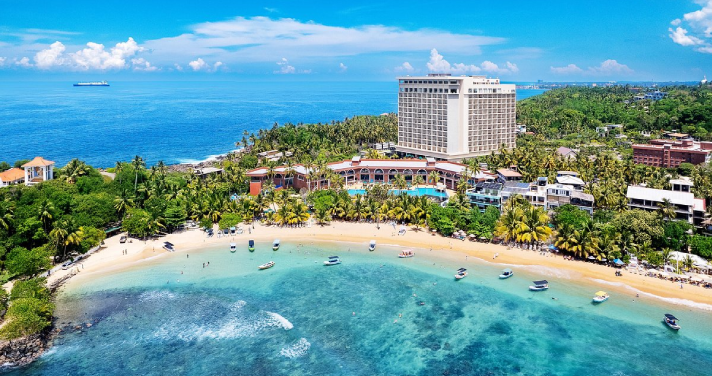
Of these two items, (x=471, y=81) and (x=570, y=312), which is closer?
(x=570, y=312)

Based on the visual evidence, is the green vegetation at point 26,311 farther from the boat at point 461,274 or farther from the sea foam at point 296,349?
the boat at point 461,274

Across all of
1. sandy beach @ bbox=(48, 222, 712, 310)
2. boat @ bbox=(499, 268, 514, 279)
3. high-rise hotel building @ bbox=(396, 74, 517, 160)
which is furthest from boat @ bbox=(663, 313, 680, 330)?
high-rise hotel building @ bbox=(396, 74, 517, 160)

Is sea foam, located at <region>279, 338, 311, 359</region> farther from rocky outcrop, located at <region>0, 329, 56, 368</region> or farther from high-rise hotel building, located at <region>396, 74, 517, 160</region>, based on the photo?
high-rise hotel building, located at <region>396, 74, 517, 160</region>

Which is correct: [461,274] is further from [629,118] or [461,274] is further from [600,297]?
[629,118]

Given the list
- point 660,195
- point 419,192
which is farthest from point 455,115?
point 660,195

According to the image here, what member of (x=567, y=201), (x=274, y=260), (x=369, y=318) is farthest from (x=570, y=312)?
(x=274, y=260)

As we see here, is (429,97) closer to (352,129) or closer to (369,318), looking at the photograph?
(352,129)
